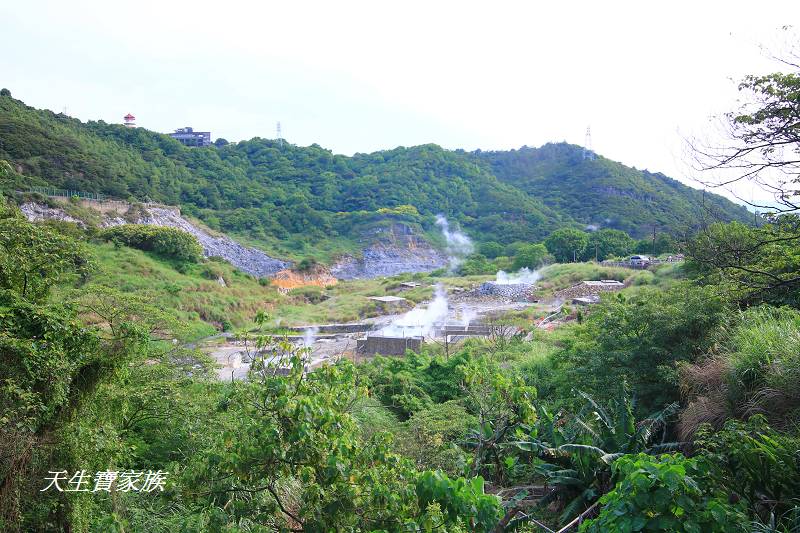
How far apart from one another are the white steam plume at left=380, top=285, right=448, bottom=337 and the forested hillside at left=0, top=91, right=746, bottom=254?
26534 mm

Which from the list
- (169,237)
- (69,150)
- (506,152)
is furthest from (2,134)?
(506,152)

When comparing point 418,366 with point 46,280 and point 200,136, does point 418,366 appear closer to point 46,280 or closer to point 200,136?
point 46,280

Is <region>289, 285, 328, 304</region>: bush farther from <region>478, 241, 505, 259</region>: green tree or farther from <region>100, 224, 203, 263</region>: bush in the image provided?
<region>478, 241, 505, 259</region>: green tree

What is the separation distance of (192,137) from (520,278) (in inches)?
2601

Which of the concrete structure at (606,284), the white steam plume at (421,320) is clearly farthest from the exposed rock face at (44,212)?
the concrete structure at (606,284)

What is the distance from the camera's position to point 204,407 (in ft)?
30.4

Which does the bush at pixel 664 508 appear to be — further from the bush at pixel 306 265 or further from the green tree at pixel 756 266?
the bush at pixel 306 265

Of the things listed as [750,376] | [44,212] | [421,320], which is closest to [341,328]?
[421,320]

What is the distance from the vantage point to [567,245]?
167 feet

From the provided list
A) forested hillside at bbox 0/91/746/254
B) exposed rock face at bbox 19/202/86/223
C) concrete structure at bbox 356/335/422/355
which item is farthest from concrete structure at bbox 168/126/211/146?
concrete structure at bbox 356/335/422/355

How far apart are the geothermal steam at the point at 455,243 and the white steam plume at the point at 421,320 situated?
2600cm

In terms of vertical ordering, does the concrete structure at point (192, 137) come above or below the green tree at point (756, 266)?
above

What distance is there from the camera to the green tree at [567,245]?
5047cm

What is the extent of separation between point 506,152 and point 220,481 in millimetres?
103733
